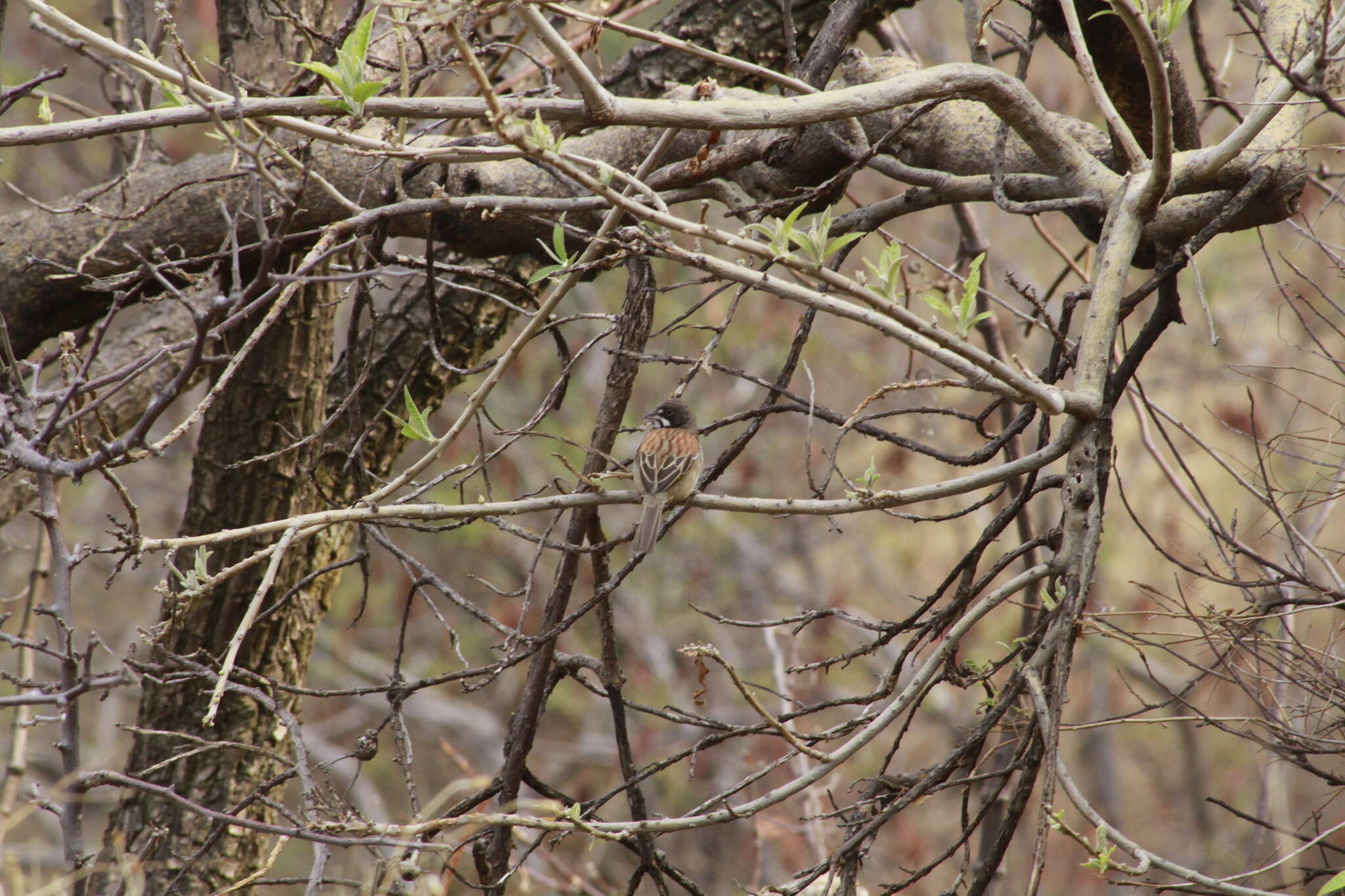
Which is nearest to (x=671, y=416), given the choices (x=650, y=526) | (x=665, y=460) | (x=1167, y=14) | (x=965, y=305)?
(x=665, y=460)

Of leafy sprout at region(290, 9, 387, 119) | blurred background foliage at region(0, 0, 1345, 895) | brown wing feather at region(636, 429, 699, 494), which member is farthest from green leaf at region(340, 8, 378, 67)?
blurred background foliage at region(0, 0, 1345, 895)

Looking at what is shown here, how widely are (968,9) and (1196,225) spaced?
1.01 m

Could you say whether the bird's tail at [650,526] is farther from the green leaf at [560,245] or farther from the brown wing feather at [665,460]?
the green leaf at [560,245]

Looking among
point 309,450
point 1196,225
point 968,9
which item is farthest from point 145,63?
point 1196,225

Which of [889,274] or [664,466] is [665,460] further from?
[889,274]

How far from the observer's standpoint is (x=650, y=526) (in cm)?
353

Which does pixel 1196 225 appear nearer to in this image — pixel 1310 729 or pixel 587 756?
pixel 1310 729

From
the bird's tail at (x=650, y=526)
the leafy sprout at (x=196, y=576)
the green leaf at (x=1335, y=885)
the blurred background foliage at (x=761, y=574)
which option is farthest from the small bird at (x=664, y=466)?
the blurred background foliage at (x=761, y=574)

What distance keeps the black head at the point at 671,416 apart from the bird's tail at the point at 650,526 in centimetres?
71

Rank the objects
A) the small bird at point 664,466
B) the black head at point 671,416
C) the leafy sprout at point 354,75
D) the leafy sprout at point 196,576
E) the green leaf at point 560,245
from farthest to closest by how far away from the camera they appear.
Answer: the black head at point 671,416
the small bird at point 664,466
the green leaf at point 560,245
the leafy sprout at point 196,576
the leafy sprout at point 354,75

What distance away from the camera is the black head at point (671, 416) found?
4344 millimetres

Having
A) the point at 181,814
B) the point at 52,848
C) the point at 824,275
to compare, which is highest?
the point at 824,275

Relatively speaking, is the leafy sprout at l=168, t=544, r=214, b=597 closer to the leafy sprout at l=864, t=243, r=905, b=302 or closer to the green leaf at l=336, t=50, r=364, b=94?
the green leaf at l=336, t=50, r=364, b=94

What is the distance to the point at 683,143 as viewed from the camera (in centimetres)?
365
